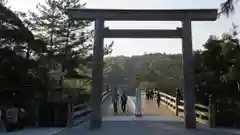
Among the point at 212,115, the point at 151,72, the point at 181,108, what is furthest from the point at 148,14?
the point at 151,72

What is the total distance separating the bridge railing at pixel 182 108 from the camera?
19.6 meters

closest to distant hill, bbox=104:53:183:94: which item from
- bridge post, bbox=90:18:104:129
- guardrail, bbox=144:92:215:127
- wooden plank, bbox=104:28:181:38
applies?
guardrail, bbox=144:92:215:127

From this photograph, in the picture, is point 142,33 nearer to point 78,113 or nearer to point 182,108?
point 78,113

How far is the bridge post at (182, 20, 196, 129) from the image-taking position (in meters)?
18.5

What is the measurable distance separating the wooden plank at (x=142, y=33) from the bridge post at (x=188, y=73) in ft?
1.58

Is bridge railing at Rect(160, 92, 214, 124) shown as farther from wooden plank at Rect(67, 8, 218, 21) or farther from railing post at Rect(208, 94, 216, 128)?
wooden plank at Rect(67, 8, 218, 21)

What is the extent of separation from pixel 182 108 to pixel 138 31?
7.84 metres

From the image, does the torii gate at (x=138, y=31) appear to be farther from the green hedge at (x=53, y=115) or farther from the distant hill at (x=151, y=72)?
the distant hill at (x=151, y=72)

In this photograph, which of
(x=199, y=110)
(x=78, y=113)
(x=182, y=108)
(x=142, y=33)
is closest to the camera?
(x=142, y=33)

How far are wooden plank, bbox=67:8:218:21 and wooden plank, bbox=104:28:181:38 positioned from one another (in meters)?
0.57

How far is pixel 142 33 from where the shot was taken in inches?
762

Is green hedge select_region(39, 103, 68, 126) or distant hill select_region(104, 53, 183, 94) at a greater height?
distant hill select_region(104, 53, 183, 94)

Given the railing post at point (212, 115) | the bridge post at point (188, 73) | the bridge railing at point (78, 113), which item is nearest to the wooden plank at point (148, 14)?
the bridge post at point (188, 73)

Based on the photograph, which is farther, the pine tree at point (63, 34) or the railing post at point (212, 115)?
the pine tree at point (63, 34)
